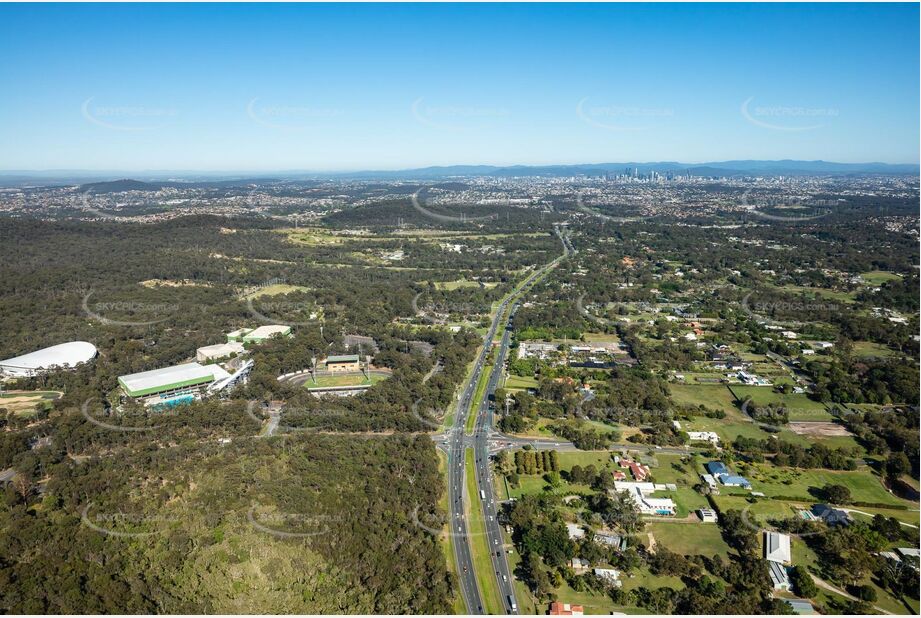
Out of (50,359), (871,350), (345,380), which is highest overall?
(50,359)

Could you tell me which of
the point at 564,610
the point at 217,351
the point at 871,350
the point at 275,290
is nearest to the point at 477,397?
the point at 564,610

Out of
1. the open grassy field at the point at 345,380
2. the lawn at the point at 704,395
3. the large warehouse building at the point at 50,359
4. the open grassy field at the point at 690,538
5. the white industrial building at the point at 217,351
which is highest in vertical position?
the large warehouse building at the point at 50,359

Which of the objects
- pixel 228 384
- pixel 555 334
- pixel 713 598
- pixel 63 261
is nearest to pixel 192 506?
pixel 228 384

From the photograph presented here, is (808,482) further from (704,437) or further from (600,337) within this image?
(600,337)

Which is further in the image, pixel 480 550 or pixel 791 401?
pixel 791 401

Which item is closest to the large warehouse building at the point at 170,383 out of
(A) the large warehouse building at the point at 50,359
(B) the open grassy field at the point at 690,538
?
(A) the large warehouse building at the point at 50,359

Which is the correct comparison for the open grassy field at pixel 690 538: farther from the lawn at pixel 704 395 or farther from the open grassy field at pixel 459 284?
the open grassy field at pixel 459 284
